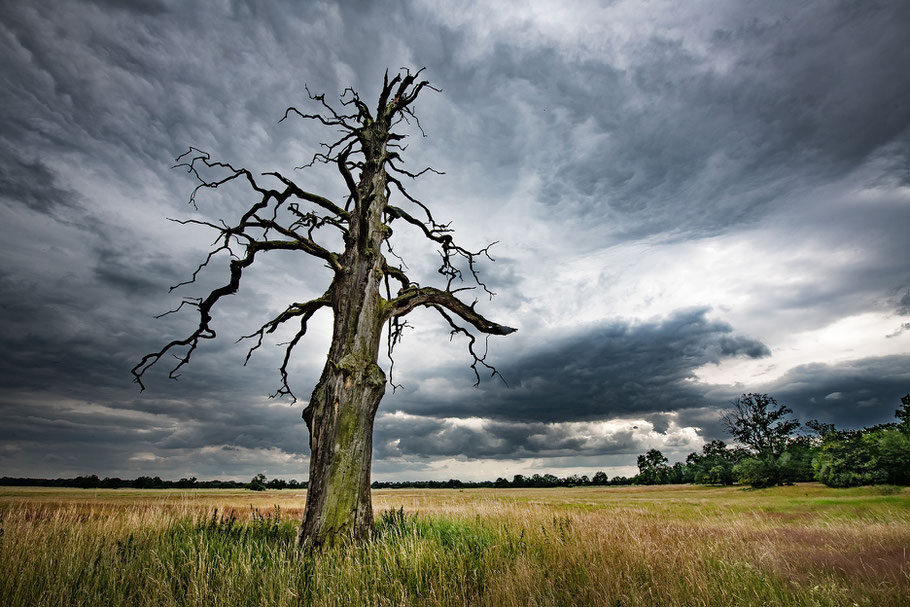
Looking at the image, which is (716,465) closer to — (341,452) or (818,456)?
(818,456)

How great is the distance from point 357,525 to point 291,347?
5.04m

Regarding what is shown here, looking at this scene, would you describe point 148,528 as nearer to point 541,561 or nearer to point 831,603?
point 541,561

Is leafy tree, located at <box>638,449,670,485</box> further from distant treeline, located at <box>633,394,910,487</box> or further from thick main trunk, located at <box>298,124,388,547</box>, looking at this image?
thick main trunk, located at <box>298,124,388,547</box>

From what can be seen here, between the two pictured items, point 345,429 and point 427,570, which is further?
point 345,429

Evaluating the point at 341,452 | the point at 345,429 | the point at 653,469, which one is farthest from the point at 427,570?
the point at 653,469

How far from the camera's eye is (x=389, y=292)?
10469 millimetres

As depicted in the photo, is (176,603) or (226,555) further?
(226,555)

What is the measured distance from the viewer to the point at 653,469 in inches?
5039

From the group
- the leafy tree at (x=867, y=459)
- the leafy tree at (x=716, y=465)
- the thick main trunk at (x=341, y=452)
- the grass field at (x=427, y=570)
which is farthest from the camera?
the leafy tree at (x=716, y=465)

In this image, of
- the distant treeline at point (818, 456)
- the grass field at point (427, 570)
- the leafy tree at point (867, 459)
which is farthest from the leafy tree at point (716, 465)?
the grass field at point (427, 570)

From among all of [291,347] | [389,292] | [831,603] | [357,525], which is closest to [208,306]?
[291,347]

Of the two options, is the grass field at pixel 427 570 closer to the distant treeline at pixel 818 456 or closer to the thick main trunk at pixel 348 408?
the thick main trunk at pixel 348 408

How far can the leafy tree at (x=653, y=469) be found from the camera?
121787mm

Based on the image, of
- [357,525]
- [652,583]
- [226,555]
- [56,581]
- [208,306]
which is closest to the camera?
[56,581]
